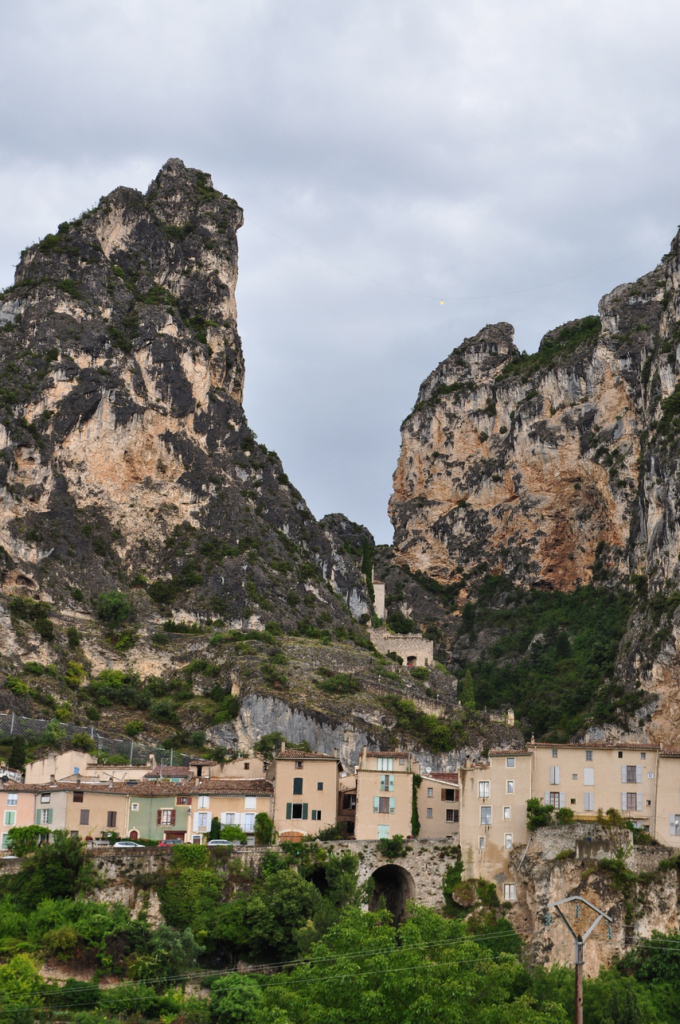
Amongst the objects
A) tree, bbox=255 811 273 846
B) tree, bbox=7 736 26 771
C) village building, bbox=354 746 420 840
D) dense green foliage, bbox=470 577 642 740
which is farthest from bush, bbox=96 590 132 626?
village building, bbox=354 746 420 840

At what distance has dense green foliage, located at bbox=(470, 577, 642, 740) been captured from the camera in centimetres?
15525

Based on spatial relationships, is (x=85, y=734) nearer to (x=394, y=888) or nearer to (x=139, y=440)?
(x=394, y=888)

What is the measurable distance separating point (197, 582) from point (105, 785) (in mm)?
57947

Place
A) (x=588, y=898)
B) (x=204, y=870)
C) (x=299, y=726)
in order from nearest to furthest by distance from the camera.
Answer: (x=588, y=898) < (x=204, y=870) < (x=299, y=726)

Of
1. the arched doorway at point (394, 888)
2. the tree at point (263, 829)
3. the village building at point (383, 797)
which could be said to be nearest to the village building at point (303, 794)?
the tree at point (263, 829)

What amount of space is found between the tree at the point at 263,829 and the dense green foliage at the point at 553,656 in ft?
215

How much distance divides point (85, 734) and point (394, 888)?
119 ft

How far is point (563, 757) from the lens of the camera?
84.9m

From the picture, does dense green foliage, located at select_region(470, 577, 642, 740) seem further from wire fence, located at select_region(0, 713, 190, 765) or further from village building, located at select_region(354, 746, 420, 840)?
village building, located at select_region(354, 746, 420, 840)

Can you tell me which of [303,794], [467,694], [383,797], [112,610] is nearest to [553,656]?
[467,694]

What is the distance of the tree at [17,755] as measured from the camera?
101 meters

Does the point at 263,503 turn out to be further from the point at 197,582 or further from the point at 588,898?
the point at 588,898

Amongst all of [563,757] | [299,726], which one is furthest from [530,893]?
[299,726]

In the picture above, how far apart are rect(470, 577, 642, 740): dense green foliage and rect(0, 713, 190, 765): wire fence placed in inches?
2069
